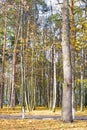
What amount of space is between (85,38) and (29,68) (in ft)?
45.5

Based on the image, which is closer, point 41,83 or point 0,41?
point 0,41

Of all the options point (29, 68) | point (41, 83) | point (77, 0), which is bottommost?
point (41, 83)

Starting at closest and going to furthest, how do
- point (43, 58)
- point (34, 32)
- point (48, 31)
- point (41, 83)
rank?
1. point (34, 32)
2. point (48, 31)
3. point (43, 58)
4. point (41, 83)

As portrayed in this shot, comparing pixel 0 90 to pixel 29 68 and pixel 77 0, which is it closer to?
pixel 29 68

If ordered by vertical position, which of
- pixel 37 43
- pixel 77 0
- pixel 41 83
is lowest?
pixel 41 83

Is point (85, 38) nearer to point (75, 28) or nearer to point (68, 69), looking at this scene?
point (75, 28)

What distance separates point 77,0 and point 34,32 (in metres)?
10.7

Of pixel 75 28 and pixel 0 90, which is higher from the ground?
pixel 75 28

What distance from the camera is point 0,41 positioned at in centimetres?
4384

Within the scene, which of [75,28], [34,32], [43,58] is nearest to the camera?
[75,28]

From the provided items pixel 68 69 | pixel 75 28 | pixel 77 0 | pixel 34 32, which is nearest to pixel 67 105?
pixel 68 69

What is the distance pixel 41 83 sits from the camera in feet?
182

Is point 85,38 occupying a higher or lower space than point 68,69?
higher

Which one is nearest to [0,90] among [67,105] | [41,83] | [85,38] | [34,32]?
[34,32]
